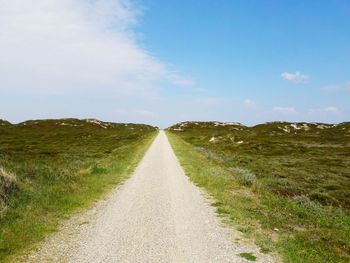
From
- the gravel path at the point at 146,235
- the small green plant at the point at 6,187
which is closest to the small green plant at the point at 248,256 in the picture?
the gravel path at the point at 146,235

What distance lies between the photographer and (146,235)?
11758 mm

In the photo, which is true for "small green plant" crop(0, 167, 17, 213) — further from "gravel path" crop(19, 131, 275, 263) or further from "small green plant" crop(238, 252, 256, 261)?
"small green plant" crop(238, 252, 256, 261)

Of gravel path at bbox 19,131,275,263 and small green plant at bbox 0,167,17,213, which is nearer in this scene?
gravel path at bbox 19,131,275,263

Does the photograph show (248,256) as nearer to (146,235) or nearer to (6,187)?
(146,235)

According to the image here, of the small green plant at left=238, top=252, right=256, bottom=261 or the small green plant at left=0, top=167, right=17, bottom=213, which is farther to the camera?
the small green plant at left=0, top=167, right=17, bottom=213

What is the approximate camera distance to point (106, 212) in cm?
1470

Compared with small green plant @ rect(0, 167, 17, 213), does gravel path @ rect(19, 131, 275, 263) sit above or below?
below

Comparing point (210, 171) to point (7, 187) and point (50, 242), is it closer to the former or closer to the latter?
point (7, 187)

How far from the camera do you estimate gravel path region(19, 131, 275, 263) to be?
9.93m

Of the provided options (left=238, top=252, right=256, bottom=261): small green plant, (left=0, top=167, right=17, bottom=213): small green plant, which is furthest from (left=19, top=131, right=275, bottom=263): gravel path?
(left=0, top=167, right=17, bottom=213): small green plant

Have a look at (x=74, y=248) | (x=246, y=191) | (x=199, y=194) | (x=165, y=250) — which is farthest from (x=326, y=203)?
(x=74, y=248)

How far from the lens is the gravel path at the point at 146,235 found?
9.93 meters

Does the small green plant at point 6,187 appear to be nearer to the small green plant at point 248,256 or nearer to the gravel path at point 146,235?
the gravel path at point 146,235

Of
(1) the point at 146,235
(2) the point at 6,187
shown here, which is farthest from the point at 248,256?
(2) the point at 6,187
